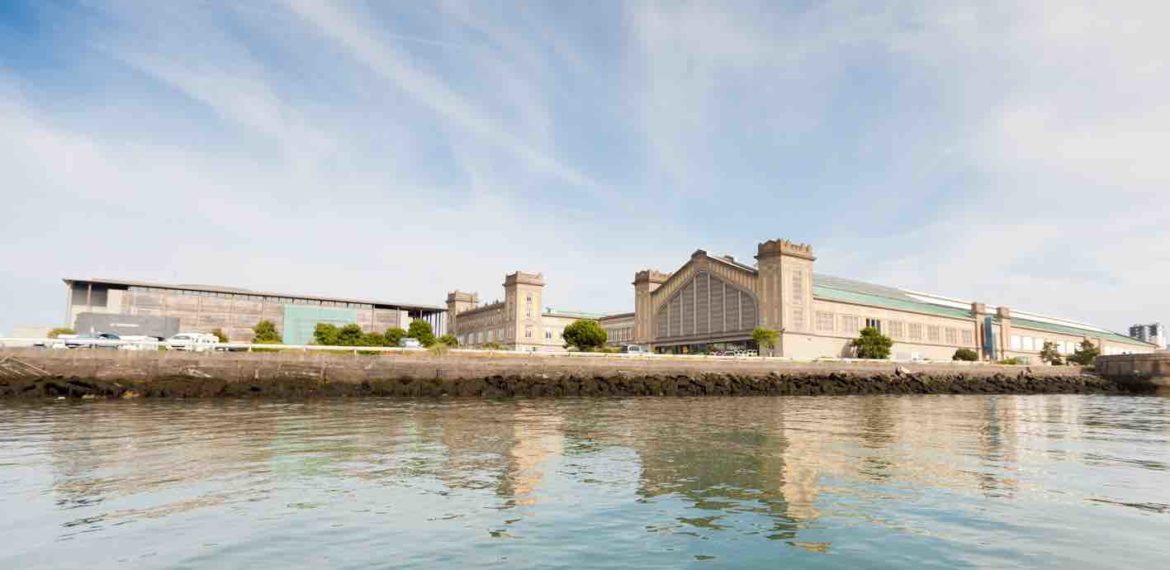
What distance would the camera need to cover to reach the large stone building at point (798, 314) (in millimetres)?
102062

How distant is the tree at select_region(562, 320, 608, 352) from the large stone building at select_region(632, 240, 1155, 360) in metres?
22.0

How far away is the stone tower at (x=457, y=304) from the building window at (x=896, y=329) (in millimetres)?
102952

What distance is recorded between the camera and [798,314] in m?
102

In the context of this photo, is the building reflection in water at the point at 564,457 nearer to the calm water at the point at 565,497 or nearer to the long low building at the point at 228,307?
the calm water at the point at 565,497

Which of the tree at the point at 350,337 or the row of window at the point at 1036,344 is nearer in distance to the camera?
the tree at the point at 350,337

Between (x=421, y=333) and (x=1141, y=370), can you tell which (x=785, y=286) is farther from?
(x=421, y=333)

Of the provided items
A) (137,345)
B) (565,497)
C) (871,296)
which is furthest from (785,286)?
(565,497)

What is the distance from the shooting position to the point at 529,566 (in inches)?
320

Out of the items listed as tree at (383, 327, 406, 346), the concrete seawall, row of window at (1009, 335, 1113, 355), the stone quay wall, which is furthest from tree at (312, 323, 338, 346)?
row of window at (1009, 335, 1113, 355)

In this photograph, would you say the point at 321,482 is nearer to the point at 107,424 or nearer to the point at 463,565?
the point at 463,565

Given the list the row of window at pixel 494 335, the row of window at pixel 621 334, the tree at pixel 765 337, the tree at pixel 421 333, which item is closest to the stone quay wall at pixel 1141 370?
the tree at pixel 765 337

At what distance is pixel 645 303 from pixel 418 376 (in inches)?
3273

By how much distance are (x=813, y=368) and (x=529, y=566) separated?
63940 mm

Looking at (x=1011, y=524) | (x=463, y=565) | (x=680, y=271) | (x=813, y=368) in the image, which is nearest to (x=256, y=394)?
(x=463, y=565)
